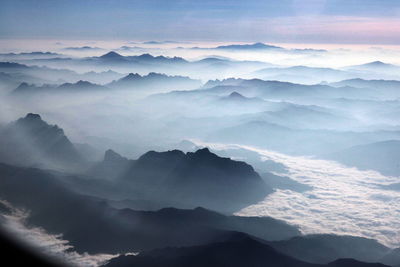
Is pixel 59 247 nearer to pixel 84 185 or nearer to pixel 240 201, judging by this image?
pixel 84 185

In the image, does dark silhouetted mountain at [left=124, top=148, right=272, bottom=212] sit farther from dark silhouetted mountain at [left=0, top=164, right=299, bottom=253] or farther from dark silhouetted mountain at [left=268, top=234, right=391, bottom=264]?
dark silhouetted mountain at [left=268, top=234, right=391, bottom=264]

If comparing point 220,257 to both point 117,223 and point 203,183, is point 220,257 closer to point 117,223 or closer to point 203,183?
point 117,223

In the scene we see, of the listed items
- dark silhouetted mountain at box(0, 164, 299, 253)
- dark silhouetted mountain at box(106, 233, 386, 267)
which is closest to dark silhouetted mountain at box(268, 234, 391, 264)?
dark silhouetted mountain at box(106, 233, 386, 267)

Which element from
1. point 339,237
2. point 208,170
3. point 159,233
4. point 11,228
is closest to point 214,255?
point 159,233

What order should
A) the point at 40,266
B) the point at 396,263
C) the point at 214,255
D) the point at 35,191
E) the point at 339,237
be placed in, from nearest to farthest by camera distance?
the point at 40,266, the point at 214,255, the point at 396,263, the point at 339,237, the point at 35,191

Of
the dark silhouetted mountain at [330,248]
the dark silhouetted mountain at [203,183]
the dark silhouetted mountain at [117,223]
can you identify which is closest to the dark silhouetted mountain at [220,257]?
the dark silhouetted mountain at [330,248]

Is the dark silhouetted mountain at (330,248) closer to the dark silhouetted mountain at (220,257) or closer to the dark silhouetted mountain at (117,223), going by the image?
the dark silhouetted mountain at (220,257)
